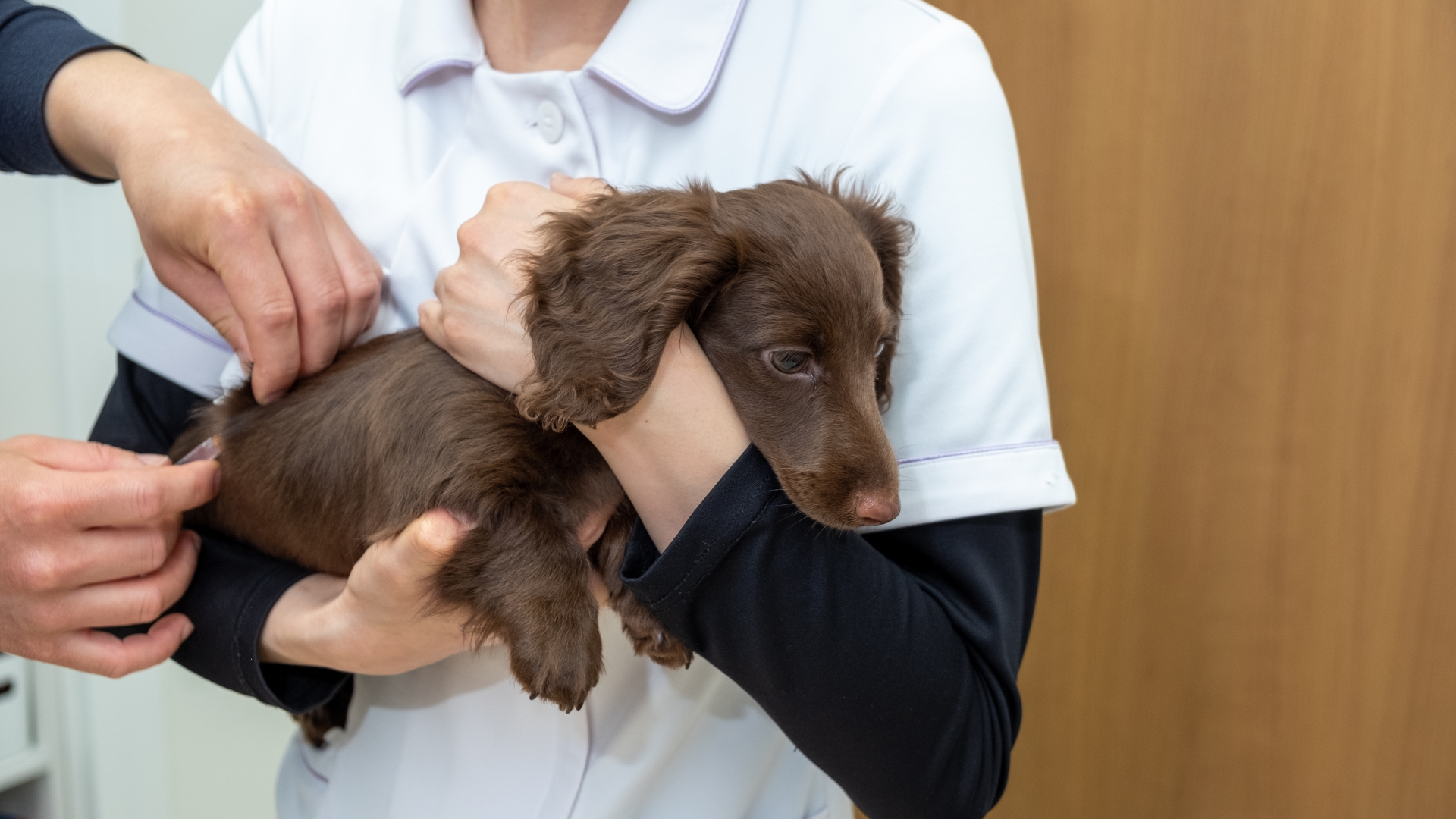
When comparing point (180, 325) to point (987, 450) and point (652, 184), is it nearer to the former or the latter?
point (652, 184)

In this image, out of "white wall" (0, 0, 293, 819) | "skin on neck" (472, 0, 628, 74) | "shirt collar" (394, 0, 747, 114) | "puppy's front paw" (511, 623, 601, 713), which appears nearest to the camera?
"puppy's front paw" (511, 623, 601, 713)

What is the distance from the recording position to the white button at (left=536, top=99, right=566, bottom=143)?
118cm

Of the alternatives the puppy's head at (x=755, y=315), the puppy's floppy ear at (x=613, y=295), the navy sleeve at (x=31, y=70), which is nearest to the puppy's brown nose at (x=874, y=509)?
the puppy's head at (x=755, y=315)

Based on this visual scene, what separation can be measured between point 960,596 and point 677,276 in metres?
0.47

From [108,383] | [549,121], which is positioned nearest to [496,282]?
[549,121]

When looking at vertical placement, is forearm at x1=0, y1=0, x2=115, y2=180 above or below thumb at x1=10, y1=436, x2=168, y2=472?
above

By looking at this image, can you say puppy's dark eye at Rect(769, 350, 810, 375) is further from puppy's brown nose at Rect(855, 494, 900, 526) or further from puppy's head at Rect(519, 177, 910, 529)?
puppy's brown nose at Rect(855, 494, 900, 526)

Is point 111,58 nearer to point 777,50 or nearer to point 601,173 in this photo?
point 601,173

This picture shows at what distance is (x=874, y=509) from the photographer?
96 cm

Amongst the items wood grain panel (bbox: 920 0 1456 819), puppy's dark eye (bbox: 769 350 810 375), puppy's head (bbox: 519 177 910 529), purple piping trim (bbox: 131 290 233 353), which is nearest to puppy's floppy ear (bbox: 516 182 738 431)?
puppy's head (bbox: 519 177 910 529)

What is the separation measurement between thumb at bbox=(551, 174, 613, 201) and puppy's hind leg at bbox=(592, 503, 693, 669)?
38cm

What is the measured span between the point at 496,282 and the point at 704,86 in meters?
0.34

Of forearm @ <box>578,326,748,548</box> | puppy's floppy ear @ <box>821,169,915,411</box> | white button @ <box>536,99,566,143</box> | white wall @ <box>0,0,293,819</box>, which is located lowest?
white wall @ <box>0,0,293,819</box>

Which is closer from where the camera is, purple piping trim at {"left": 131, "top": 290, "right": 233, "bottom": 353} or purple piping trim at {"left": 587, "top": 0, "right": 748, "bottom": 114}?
purple piping trim at {"left": 587, "top": 0, "right": 748, "bottom": 114}
